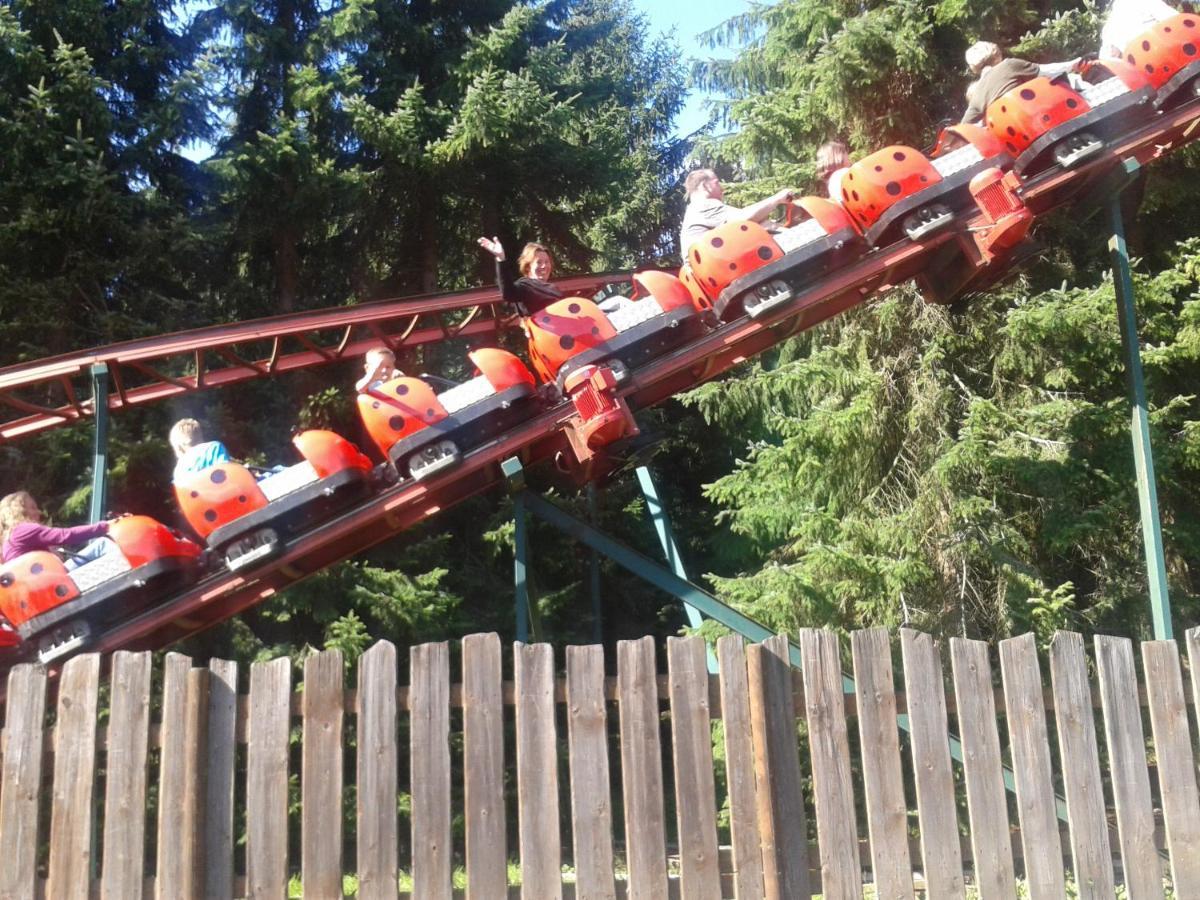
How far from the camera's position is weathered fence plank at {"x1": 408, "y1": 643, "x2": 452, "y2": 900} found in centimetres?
420

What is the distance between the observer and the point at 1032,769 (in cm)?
453

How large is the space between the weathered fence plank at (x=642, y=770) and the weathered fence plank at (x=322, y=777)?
1.07 metres

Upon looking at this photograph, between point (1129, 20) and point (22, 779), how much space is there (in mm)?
7300

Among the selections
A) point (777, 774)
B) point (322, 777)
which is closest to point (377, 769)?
point (322, 777)

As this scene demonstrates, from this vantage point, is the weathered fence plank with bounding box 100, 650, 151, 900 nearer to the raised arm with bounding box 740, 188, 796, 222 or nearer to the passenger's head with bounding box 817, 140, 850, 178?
the raised arm with bounding box 740, 188, 796, 222

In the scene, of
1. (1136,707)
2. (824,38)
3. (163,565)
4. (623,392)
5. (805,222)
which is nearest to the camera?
(1136,707)

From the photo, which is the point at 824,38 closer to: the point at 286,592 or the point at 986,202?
the point at 986,202

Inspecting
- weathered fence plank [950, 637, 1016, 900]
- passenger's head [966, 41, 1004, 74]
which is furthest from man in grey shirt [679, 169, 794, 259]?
weathered fence plank [950, 637, 1016, 900]

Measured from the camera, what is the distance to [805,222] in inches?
262

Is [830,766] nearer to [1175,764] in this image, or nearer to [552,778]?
[552,778]

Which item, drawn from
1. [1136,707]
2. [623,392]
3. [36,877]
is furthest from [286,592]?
[1136,707]

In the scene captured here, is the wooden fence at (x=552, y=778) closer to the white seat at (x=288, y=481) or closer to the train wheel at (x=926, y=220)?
the white seat at (x=288, y=481)

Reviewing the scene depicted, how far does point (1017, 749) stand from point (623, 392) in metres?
2.72

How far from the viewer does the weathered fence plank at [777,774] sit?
427 cm
